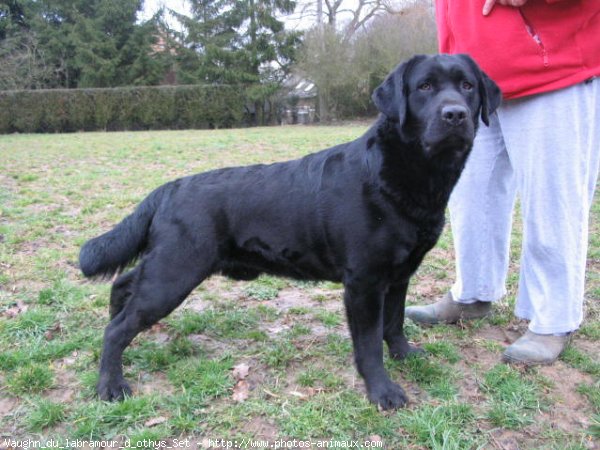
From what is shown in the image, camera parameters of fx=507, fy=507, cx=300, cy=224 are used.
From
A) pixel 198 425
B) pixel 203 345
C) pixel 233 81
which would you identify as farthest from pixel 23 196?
pixel 233 81

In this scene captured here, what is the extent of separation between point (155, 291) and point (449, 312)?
1.90 metres

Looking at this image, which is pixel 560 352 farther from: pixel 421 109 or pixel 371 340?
pixel 421 109

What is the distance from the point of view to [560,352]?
9.39 feet

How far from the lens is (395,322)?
2.88 metres

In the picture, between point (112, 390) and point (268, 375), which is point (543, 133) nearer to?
point (268, 375)

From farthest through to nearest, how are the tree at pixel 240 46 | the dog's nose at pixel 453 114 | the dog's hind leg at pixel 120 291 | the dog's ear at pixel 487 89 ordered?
the tree at pixel 240 46 < the dog's hind leg at pixel 120 291 < the dog's ear at pixel 487 89 < the dog's nose at pixel 453 114

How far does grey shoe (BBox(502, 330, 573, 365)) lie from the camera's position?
2.78 metres

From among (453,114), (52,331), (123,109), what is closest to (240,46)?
(123,109)

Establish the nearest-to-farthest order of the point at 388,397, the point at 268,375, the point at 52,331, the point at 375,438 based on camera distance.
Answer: the point at 375,438 < the point at 388,397 < the point at 268,375 < the point at 52,331

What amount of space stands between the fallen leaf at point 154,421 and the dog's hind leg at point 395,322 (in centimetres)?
127

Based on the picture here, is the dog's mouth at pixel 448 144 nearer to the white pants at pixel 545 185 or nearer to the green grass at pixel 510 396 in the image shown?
the white pants at pixel 545 185

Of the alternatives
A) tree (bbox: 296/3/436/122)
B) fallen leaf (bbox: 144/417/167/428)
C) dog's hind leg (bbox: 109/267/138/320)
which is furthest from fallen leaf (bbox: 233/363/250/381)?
tree (bbox: 296/3/436/122)

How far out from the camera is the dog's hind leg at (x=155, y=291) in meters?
2.66

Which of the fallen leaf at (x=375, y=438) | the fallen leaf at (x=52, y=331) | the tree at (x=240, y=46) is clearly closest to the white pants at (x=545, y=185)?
the fallen leaf at (x=375, y=438)
